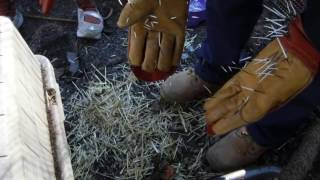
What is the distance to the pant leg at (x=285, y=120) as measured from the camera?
1525 millimetres

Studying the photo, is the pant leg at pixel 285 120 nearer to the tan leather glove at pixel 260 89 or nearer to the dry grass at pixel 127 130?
the tan leather glove at pixel 260 89

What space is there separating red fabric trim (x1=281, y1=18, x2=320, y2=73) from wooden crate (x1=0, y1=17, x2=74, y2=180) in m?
0.73

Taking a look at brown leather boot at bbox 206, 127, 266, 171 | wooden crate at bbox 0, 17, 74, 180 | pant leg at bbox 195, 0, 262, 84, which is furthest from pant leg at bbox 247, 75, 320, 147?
wooden crate at bbox 0, 17, 74, 180

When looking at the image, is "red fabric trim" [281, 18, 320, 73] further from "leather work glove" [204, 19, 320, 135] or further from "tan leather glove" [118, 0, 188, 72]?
"tan leather glove" [118, 0, 188, 72]

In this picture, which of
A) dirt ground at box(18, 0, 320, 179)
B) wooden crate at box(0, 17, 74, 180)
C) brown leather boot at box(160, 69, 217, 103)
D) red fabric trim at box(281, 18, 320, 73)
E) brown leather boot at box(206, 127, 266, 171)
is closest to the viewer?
wooden crate at box(0, 17, 74, 180)

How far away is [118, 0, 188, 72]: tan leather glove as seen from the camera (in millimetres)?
1526

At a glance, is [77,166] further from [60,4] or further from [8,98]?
[60,4]

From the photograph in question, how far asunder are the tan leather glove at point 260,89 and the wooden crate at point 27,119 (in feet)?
1.78

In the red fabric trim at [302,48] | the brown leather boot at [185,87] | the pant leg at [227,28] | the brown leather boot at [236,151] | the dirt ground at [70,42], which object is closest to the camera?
the red fabric trim at [302,48]

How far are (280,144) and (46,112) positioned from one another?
945 mm

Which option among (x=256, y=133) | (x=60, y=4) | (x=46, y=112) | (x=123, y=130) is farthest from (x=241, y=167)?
(x=60, y=4)

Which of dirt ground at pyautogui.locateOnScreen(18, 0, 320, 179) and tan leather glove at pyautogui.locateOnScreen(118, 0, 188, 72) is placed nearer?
tan leather glove at pyautogui.locateOnScreen(118, 0, 188, 72)

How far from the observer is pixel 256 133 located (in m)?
1.82

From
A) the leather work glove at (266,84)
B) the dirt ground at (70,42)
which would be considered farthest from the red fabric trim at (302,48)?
the dirt ground at (70,42)
